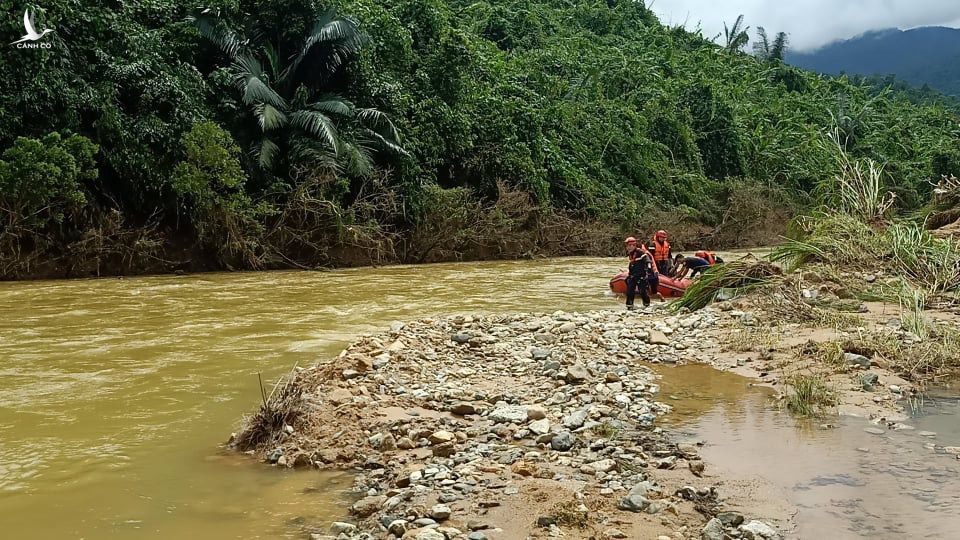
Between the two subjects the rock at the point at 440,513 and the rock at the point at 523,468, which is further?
the rock at the point at 523,468

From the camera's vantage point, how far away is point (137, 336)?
1035 centimetres

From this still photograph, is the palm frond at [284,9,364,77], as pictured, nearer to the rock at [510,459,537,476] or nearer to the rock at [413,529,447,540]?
the rock at [510,459,537,476]

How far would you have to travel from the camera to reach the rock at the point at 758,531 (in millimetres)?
3520

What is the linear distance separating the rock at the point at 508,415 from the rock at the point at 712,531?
202cm

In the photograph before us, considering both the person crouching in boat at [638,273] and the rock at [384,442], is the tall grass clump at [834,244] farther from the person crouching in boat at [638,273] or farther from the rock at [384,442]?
the rock at [384,442]

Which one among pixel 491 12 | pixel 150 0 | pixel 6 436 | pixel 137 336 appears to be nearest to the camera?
pixel 6 436

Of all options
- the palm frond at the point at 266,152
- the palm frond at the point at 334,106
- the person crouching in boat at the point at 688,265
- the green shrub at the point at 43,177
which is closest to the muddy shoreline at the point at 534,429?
the person crouching in boat at the point at 688,265

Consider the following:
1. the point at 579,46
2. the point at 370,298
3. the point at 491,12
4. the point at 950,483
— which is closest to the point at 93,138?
the point at 370,298

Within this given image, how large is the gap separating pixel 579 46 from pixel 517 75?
42.0 ft

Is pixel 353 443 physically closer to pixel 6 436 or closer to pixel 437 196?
pixel 6 436

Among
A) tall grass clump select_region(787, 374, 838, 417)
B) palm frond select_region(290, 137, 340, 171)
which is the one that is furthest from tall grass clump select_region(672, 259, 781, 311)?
palm frond select_region(290, 137, 340, 171)

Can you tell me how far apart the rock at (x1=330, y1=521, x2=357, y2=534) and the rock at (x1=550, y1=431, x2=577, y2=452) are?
1.50m

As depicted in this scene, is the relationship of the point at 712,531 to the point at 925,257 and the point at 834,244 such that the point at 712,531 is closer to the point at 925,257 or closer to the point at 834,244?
the point at 925,257

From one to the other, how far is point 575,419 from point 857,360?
Answer: 3154mm
